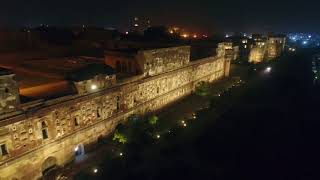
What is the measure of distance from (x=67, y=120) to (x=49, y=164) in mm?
5046

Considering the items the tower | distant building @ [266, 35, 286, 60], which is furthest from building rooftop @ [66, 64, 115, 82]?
distant building @ [266, 35, 286, 60]

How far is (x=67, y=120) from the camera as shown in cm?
2975

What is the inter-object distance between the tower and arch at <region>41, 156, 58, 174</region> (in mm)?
7361

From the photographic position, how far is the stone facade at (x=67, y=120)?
81.7 feet

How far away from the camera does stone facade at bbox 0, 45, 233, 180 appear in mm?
24906

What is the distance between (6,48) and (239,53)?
239 feet

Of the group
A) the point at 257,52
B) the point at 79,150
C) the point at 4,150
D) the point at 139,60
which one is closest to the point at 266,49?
the point at 257,52

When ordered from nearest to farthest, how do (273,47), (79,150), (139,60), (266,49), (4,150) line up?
(4,150)
(79,150)
(139,60)
(266,49)
(273,47)

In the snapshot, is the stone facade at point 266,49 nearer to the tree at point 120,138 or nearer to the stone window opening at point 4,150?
the tree at point 120,138

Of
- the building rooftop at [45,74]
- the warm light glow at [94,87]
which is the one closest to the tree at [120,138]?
the warm light glow at [94,87]

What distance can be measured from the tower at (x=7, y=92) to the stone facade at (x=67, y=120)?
0.67 metres

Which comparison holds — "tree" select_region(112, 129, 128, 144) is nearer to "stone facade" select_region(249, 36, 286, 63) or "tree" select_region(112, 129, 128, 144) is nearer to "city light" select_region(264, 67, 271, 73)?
"city light" select_region(264, 67, 271, 73)

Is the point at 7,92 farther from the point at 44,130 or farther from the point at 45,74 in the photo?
the point at 45,74

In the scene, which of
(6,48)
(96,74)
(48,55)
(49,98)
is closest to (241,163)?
(96,74)
